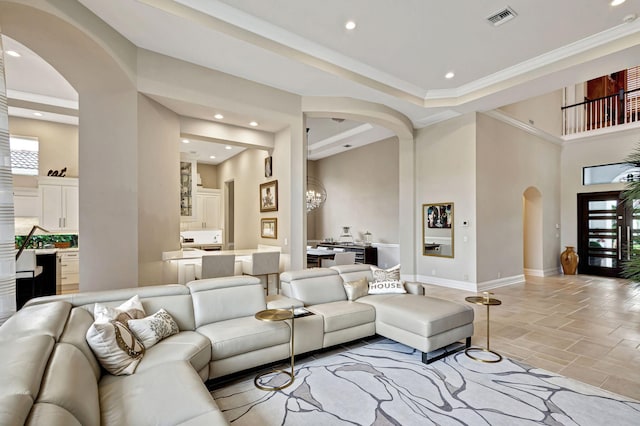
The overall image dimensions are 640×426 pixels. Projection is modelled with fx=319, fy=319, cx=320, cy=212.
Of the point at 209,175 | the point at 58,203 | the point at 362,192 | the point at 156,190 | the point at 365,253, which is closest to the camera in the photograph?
the point at 156,190

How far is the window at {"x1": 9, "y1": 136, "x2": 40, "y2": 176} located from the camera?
623cm

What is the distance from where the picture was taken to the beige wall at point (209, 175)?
33.1 feet

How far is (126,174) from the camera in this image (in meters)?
4.00

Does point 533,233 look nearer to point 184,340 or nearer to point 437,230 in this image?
point 437,230

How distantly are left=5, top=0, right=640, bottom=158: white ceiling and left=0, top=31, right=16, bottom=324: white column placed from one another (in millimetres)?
1594

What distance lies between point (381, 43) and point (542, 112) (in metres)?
6.24

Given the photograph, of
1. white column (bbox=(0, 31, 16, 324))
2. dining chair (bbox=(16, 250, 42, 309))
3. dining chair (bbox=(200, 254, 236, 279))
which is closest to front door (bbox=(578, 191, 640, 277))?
dining chair (bbox=(200, 254, 236, 279))

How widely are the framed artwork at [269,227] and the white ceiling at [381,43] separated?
5.50 ft

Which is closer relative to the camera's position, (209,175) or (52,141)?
(52,141)

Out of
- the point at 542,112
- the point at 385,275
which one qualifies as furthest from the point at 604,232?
the point at 385,275

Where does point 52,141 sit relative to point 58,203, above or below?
above

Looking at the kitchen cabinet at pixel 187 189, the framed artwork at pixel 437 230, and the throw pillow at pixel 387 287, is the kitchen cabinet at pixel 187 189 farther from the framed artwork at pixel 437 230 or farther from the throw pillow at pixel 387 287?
the framed artwork at pixel 437 230

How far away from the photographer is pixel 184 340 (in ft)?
8.37

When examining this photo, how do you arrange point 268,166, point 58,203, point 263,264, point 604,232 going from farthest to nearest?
point 604,232 → point 58,203 → point 268,166 → point 263,264
